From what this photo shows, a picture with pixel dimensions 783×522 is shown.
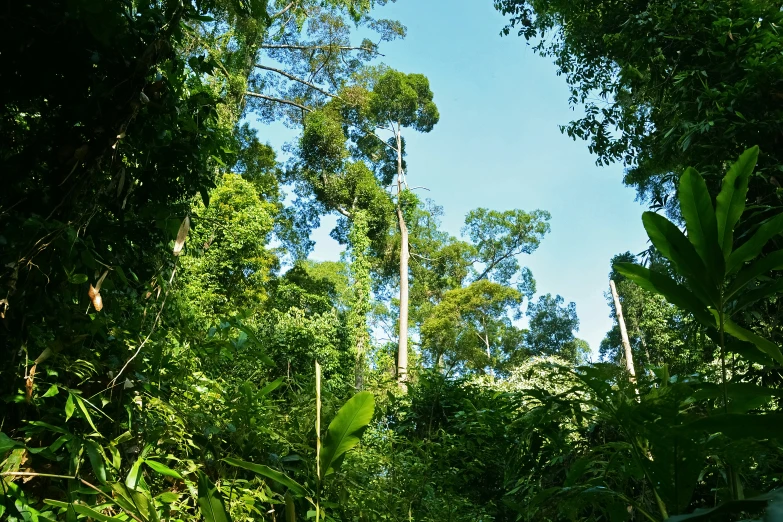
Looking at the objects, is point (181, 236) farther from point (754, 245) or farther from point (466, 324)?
point (466, 324)

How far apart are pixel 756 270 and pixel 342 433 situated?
1.83ft

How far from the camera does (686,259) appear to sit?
600 millimetres

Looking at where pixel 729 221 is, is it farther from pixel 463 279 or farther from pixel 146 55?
pixel 463 279

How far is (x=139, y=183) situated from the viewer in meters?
1.22

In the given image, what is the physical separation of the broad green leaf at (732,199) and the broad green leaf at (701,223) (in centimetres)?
1

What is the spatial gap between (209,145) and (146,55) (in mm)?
371

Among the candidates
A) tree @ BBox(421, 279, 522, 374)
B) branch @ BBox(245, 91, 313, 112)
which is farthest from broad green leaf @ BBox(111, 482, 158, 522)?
tree @ BBox(421, 279, 522, 374)

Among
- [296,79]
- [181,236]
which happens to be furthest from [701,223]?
[296,79]

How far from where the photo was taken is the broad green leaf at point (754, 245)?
579mm

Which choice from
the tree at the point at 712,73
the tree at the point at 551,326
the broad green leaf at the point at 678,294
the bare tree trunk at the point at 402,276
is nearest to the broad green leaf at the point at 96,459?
the broad green leaf at the point at 678,294

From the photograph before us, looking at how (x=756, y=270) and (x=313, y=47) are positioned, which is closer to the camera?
(x=756, y=270)

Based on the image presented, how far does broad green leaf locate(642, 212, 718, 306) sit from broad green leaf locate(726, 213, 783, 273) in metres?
0.03

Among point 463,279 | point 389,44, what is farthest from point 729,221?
point 463,279

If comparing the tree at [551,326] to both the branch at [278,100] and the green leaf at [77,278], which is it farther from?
the green leaf at [77,278]
